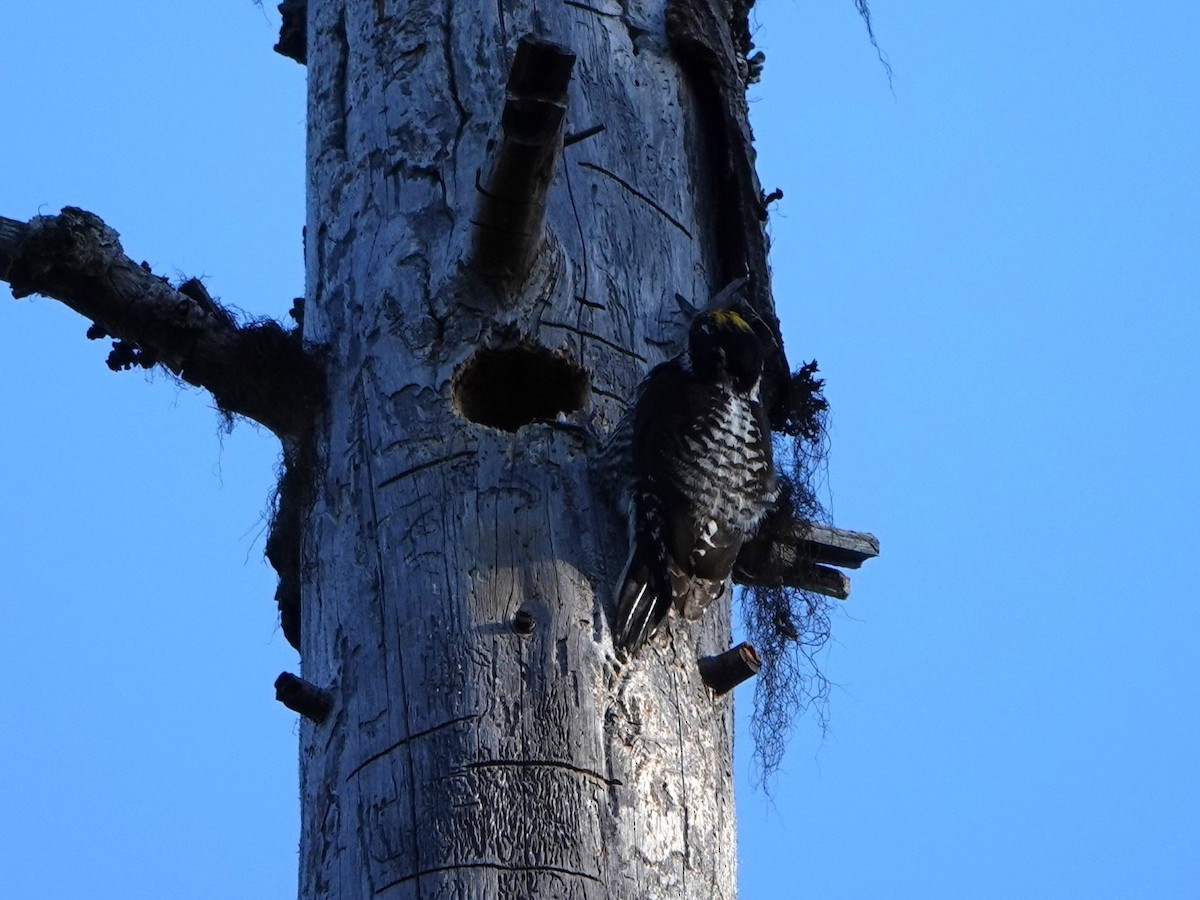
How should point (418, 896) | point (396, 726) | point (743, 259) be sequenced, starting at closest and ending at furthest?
point (418, 896), point (396, 726), point (743, 259)

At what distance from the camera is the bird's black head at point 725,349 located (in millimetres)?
2988

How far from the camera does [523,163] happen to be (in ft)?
8.54

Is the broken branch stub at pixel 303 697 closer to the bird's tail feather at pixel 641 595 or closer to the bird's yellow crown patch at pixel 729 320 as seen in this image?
the bird's tail feather at pixel 641 595

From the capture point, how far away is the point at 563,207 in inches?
118

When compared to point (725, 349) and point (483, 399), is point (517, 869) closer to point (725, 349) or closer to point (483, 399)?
point (483, 399)

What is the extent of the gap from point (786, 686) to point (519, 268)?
40.9 inches

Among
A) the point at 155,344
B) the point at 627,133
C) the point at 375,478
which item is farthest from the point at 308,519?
the point at 627,133

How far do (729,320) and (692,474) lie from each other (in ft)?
1.41

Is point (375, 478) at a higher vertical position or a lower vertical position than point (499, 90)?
lower

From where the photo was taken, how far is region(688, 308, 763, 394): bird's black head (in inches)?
118

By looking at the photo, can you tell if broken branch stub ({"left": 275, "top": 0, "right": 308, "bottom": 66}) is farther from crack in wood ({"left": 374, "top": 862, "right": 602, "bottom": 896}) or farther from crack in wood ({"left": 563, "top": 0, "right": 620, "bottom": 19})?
crack in wood ({"left": 374, "top": 862, "right": 602, "bottom": 896})

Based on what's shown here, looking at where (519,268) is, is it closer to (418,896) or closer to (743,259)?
(743,259)

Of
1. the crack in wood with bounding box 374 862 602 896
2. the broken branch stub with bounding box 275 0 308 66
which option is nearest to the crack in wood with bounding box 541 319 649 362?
the crack in wood with bounding box 374 862 602 896

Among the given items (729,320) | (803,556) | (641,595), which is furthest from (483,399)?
(803,556)
